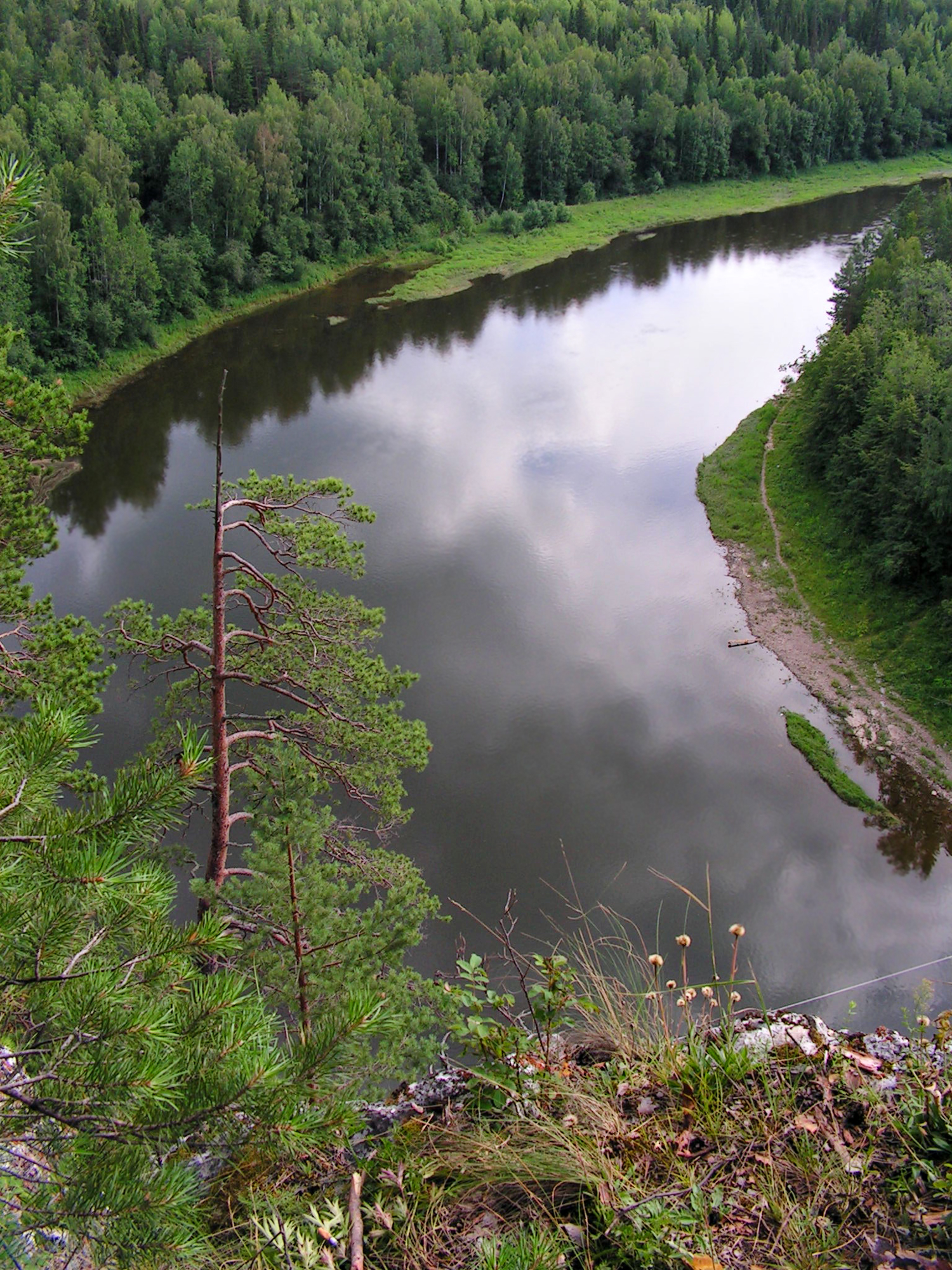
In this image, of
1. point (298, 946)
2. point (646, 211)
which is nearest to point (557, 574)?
point (298, 946)

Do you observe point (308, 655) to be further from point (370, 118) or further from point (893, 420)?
point (370, 118)

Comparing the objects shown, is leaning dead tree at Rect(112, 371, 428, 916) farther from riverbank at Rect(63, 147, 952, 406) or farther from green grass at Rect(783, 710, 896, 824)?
riverbank at Rect(63, 147, 952, 406)

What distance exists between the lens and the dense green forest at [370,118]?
34.2m

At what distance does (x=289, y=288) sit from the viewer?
4116 centimetres

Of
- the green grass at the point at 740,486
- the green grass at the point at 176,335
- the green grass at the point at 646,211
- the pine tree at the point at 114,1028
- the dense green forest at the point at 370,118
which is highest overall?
the dense green forest at the point at 370,118

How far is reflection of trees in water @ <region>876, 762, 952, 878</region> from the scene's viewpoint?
1614 centimetres

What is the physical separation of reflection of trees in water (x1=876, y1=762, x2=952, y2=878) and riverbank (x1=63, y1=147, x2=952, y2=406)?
25554 mm

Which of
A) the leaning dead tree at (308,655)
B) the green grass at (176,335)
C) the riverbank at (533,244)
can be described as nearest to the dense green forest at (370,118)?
the green grass at (176,335)

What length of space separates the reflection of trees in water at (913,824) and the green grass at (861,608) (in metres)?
1.37

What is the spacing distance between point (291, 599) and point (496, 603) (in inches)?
448

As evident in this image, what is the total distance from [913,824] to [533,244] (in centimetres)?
3844

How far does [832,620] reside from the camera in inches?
846

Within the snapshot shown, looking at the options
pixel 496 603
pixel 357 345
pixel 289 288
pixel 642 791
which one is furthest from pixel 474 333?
pixel 642 791

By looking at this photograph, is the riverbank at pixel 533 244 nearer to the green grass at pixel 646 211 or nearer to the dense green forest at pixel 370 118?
the green grass at pixel 646 211
